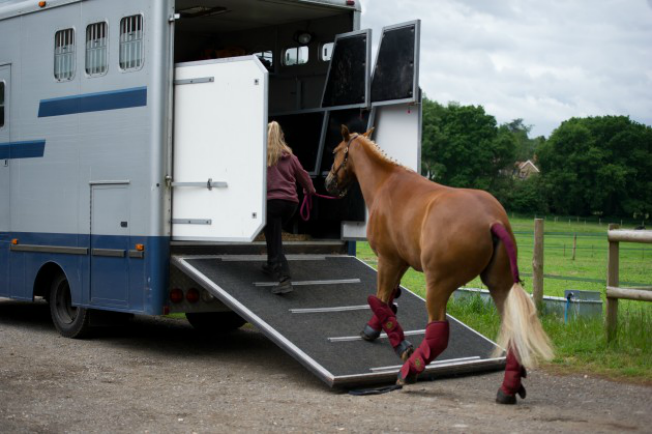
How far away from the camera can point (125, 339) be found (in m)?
10.2

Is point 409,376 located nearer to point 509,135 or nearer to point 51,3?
point 51,3

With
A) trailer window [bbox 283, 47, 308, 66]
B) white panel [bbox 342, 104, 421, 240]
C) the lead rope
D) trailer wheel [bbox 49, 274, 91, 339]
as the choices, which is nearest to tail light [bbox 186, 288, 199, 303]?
the lead rope

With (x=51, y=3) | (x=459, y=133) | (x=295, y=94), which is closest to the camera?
(x=51, y=3)

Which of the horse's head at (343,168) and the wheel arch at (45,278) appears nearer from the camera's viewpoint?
the horse's head at (343,168)

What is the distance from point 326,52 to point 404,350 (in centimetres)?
433

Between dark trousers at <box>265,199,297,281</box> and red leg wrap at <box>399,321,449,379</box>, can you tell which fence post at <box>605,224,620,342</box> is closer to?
red leg wrap at <box>399,321,449,379</box>

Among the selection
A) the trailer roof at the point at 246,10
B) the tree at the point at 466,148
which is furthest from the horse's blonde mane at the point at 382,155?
the tree at the point at 466,148

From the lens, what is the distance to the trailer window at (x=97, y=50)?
9477 mm

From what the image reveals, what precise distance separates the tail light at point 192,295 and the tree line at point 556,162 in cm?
6453

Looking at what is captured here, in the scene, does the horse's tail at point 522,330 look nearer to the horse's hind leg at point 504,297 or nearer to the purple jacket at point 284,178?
the horse's hind leg at point 504,297

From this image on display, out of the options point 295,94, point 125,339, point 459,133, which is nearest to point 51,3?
point 295,94

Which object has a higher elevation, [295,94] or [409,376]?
[295,94]

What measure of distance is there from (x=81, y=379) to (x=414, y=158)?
385 cm

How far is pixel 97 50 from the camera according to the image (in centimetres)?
958
